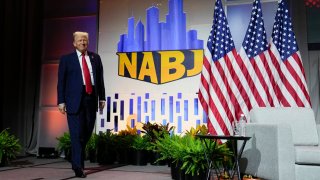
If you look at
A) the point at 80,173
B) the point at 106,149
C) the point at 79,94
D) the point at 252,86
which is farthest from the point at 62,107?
the point at 252,86

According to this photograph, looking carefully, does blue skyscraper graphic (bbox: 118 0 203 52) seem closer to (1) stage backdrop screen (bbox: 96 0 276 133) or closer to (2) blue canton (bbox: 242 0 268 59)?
(1) stage backdrop screen (bbox: 96 0 276 133)

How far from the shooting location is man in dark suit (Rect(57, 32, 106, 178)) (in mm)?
3949

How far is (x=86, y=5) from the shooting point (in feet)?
22.0

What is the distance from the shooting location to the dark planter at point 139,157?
5.36 metres

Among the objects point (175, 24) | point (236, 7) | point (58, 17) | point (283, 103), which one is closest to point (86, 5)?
point (58, 17)

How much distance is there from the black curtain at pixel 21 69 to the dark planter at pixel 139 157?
7.74 feet

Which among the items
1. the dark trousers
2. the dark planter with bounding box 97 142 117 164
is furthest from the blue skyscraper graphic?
the dark trousers

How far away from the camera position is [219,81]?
4801mm

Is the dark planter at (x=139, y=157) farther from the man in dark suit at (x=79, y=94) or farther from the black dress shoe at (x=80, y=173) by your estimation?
the black dress shoe at (x=80, y=173)

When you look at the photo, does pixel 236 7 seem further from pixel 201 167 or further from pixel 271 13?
pixel 201 167

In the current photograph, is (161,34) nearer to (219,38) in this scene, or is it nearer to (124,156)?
(219,38)

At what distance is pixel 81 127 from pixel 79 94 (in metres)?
0.35

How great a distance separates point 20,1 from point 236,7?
3.93 meters

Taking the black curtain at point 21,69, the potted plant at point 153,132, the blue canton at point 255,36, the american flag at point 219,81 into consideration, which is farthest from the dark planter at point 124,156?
the blue canton at point 255,36
